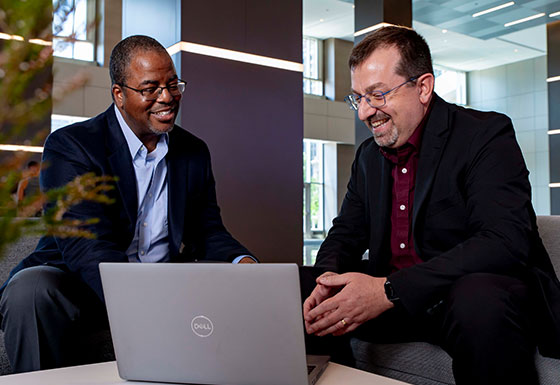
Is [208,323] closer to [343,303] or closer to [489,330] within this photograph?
[343,303]

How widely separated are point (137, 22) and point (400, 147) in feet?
10.4

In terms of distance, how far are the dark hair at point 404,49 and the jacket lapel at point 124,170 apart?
0.83m

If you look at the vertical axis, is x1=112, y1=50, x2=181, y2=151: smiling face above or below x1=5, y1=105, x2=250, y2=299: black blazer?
above

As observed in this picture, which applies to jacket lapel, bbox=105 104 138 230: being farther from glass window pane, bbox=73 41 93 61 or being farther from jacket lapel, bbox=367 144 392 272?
glass window pane, bbox=73 41 93 61

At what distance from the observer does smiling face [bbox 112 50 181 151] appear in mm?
2012

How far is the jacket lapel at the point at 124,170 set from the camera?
6.43ft

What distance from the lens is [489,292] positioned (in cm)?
131

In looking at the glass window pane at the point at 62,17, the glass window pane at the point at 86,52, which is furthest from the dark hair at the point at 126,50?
the glass window pane at the point at 86,52

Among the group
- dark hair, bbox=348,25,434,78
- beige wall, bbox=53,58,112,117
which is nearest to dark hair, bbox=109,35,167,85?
dark hair, bbox=348,25,434,78

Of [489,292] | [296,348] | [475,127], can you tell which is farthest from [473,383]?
[475,127]

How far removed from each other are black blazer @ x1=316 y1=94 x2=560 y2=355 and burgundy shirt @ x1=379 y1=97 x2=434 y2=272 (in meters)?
0.02

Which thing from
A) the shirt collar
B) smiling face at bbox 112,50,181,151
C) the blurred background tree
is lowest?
the blurred background tree

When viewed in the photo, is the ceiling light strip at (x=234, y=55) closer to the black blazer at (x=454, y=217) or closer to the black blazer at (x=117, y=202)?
the black blazer at (x=117, y=202)

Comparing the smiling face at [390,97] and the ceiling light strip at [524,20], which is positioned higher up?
the ceiling light strip at [524,20]
